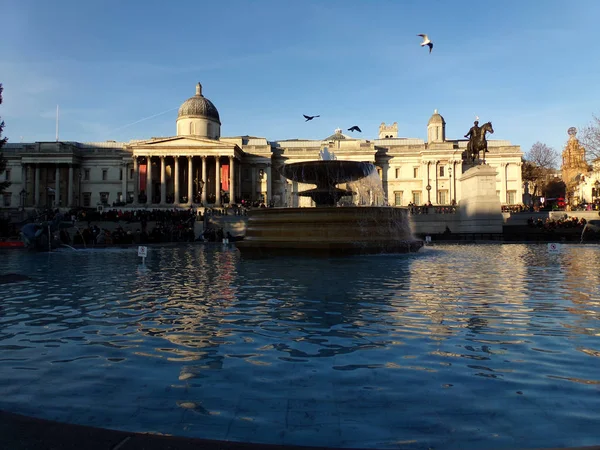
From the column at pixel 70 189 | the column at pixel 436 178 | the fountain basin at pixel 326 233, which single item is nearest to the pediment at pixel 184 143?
the column at pixel 70 189

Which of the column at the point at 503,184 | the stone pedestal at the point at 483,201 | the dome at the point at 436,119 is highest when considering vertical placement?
the dome at the point at 436,119

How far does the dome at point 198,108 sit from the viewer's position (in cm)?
6931

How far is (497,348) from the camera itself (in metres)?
4.90

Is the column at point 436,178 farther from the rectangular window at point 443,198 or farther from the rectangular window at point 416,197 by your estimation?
the rectangular window at point 416,197

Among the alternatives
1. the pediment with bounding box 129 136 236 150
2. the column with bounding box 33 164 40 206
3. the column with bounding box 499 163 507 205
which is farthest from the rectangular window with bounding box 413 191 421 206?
the column with bounding box 33 164 40 206

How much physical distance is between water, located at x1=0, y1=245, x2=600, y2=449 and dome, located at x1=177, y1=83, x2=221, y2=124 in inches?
2495

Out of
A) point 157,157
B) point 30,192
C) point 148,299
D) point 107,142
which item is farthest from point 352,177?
point 107,142

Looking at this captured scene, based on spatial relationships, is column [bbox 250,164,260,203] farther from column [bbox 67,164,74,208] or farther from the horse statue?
the horse statue

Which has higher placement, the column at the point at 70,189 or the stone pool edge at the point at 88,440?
the column at the point at 70,189

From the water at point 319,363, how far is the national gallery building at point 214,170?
5680 centimetres

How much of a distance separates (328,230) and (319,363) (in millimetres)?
12582

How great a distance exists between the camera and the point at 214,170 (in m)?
68.1

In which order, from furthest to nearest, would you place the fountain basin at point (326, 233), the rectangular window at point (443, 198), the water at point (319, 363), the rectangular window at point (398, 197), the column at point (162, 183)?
the rectangular window at point (398, 197) → the rectangular window at point (443, 198) → the column at point (162, 183) → the fountain basin at point (326, 233) → the water at point (319, 363)

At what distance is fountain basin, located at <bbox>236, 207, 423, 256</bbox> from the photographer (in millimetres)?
16672
